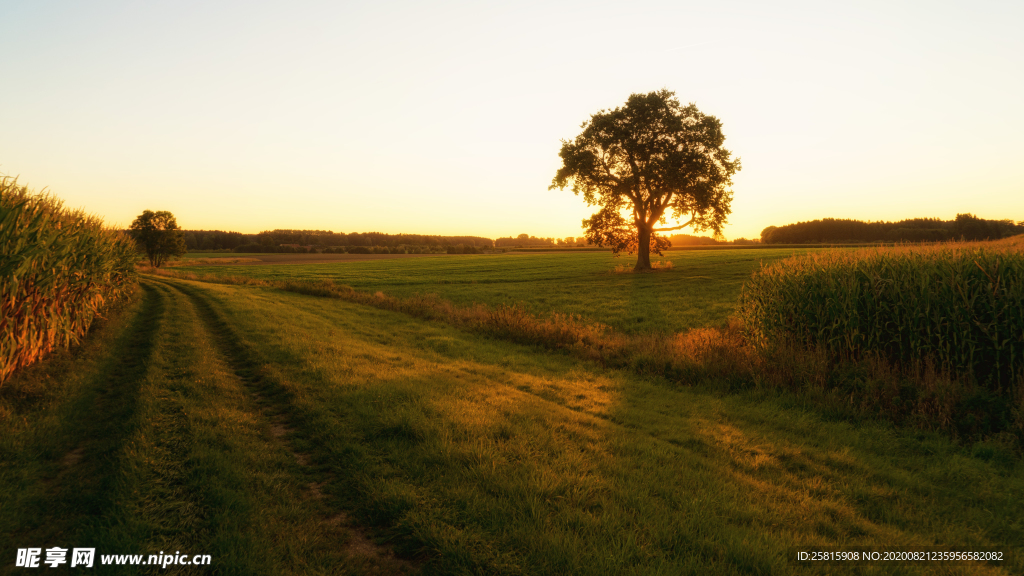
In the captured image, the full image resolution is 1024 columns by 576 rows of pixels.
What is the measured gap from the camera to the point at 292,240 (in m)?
151

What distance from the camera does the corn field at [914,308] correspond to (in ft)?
30.1

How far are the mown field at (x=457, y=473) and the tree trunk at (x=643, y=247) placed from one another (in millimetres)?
34235

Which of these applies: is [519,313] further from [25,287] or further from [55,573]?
[55,573]

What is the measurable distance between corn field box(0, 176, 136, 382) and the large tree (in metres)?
36.6

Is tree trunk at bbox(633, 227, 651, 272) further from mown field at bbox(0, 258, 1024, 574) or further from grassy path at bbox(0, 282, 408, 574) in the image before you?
grassy path at bbox(0, 282, 408, 574)

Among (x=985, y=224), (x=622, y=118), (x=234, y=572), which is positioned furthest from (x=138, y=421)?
(x=985, y=224)

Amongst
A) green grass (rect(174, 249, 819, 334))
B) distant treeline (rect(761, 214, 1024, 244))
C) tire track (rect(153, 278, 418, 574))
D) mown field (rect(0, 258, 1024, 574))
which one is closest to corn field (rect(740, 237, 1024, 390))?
mown field (rect(0, 258, 1024, 574))

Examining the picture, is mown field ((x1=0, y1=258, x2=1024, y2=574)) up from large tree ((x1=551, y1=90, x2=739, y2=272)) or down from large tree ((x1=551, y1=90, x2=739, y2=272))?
down

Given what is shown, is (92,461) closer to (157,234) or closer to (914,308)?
(914,308)

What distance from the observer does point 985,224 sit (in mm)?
40844

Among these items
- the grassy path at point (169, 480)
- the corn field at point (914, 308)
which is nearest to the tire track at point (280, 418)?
the grassy path at point (169, 480)

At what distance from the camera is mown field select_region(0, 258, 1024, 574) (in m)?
4.36

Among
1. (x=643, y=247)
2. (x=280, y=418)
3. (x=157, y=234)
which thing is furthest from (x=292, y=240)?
(x=280, y=418)

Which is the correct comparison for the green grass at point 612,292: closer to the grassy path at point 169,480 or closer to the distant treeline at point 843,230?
the grassy path at point 169,480
